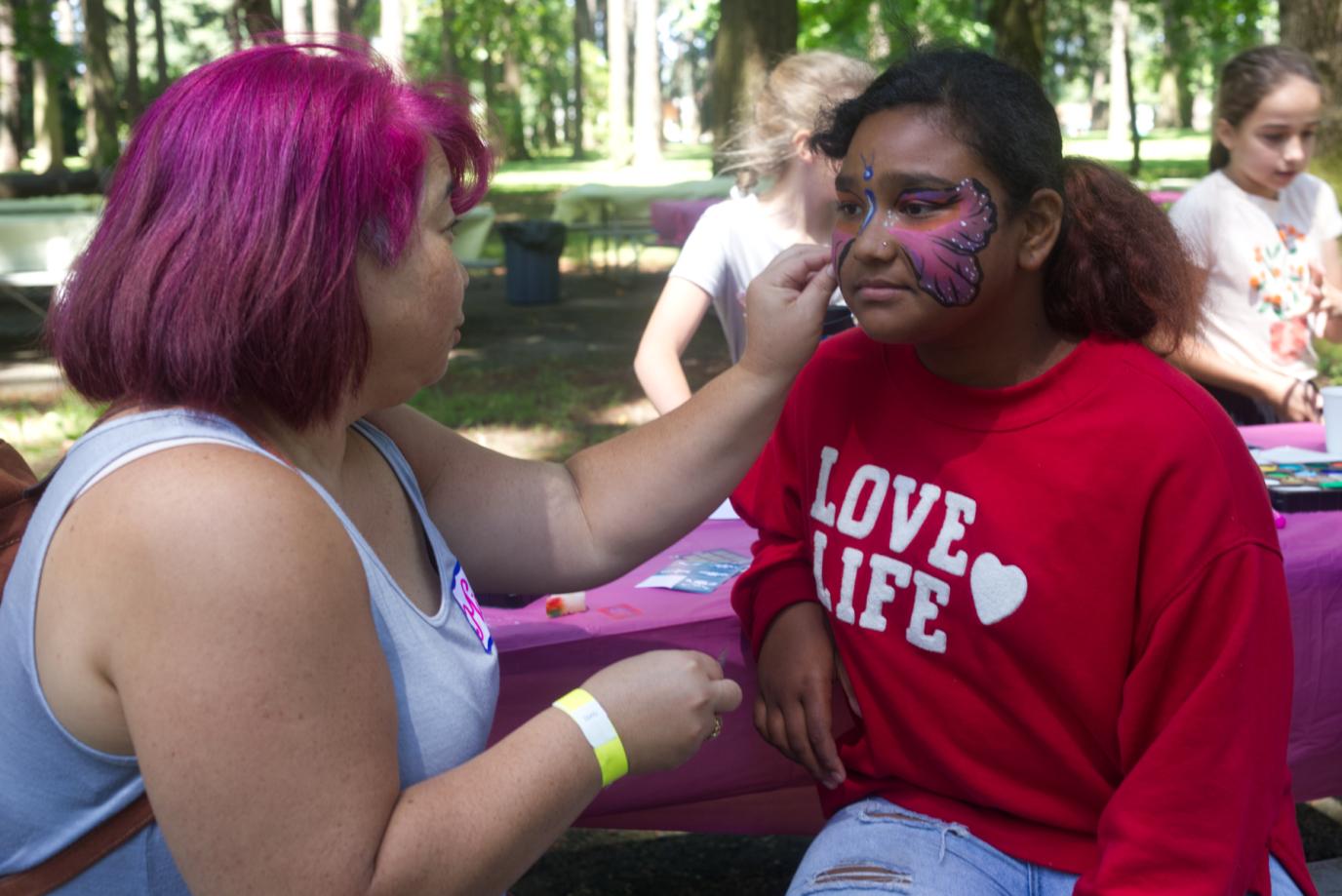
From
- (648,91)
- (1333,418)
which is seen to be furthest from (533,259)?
(648,91)

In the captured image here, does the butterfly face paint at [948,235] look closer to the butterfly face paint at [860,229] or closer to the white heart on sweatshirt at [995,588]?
the butterfly face paint at [860,229]

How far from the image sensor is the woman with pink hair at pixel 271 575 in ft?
3.65

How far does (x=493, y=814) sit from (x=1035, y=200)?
3.22 ft

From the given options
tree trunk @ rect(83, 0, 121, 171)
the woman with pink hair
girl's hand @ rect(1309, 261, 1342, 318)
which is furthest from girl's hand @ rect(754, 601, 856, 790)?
tree trunk @ rect(83, 0, 121, 171)

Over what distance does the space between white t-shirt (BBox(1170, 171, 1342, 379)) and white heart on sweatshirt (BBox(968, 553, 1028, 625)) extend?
2405 millimetres

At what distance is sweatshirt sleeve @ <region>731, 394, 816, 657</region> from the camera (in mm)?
1906

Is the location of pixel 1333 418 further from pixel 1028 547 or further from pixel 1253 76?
pixel 1028 547

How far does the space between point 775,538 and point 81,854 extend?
104cm

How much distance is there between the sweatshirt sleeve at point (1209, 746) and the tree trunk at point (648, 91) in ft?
80.3

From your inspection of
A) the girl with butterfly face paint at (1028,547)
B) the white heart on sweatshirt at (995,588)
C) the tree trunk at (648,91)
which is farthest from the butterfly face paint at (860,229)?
the tree trunk at (648,91)

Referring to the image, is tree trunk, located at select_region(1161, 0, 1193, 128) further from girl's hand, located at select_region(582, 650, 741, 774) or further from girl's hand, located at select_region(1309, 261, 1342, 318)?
girl's hand, located at select_region(582, 650, 741, 774)

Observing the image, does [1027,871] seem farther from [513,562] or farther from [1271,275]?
[1271,275]

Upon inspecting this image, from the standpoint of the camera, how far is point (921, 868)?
163cm

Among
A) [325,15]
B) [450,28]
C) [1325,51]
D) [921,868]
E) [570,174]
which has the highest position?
[450,28]
